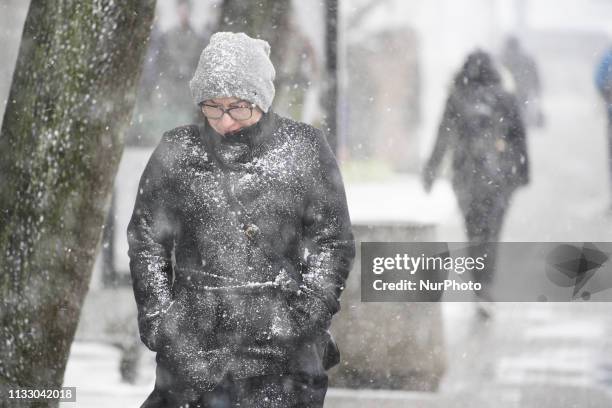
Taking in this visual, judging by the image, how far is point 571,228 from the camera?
5.19 m

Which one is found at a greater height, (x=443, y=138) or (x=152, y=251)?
(x=443, y=138)

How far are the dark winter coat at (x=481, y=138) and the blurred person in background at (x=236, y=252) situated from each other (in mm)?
1597

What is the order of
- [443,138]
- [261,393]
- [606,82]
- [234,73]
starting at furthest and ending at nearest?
[443,138]
[606,82]
[261,393]
[234,73]

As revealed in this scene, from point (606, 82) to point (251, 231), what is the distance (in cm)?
231

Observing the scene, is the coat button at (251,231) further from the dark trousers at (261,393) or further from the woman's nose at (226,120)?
the dark trousers at (261,393)

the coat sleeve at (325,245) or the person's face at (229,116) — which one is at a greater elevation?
the person's face at (229,116)

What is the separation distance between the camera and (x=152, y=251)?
3.86 metres

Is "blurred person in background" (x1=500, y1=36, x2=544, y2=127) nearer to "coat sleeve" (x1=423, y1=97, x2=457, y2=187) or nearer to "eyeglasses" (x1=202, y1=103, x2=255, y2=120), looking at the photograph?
"coat sleeve" (x1=423, y1=97, x2=457, y2=187)

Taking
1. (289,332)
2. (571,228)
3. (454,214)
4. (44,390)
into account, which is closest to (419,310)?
(454,214)

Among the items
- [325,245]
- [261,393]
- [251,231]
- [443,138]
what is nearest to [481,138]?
[443,138]

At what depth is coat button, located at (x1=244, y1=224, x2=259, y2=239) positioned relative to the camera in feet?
12.6

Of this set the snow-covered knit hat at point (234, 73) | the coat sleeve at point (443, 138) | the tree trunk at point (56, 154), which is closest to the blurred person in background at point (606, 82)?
the coat sleeve at point (443, 138)

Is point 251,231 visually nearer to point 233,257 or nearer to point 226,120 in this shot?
point 233,257

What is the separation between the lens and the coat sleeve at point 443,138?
17.7 feet
